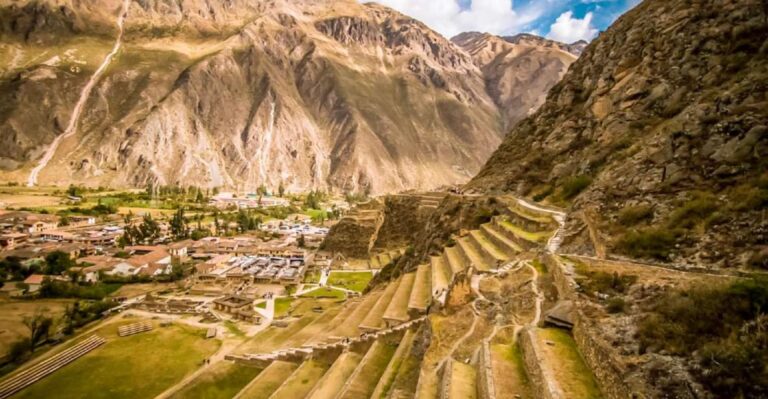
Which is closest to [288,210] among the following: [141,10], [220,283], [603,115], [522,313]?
[220,283]

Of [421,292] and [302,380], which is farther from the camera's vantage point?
[421,292]

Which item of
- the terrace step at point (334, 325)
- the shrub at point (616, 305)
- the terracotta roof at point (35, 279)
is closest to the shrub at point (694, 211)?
the shrub at point (616, 305)

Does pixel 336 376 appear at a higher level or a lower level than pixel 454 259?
lower

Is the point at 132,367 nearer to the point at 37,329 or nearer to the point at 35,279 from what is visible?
the point at 37,329

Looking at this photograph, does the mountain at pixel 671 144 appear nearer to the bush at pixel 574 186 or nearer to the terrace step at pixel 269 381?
the bush at pixel 574 186

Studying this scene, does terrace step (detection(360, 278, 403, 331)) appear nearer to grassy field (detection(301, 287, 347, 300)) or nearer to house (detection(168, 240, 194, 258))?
grassy field (detection(301, 287, 347, 300))

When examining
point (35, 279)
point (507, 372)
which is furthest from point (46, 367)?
point (507, 372)

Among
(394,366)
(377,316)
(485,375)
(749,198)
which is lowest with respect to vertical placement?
(377,316)
